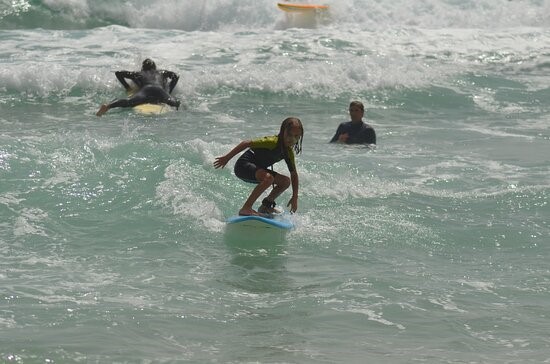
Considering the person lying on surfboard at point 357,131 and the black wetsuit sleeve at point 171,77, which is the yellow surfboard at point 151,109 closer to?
the black wetsuit sleeve at point 171,77

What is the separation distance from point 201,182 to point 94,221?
154 centimetres

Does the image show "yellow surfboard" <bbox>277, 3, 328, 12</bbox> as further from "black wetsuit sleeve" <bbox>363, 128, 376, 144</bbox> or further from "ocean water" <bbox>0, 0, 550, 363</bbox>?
"black wetsuit sleeve" <bbox>363, 128, 376, 144</bbox>

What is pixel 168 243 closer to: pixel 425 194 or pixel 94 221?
pixel 94 221

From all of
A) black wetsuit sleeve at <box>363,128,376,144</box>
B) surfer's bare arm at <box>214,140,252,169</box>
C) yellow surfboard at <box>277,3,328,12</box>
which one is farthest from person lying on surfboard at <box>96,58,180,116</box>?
yellow surfboard at <box>277,3,328,12</box>

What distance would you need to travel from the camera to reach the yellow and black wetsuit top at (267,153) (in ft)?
28.2

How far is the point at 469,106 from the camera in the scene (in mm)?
16797

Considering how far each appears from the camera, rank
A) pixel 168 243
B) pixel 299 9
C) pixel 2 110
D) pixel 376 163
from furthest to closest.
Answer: pixel 299 9, pixel 2 110, pixel 376 163, pixel 168 243

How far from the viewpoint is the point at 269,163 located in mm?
8773

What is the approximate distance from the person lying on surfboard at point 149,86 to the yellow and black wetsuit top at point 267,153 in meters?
6.64

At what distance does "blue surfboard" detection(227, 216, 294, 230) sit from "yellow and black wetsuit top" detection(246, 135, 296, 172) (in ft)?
1.56

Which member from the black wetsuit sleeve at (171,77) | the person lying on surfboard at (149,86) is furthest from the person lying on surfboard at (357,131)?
the black wetsuit sleeve at (171,77)

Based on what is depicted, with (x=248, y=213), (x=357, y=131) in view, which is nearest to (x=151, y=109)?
(x=357, y=131)

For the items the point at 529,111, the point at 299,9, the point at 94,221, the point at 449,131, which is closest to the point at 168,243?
the point at 94,221

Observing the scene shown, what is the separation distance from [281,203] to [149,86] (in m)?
6.14
